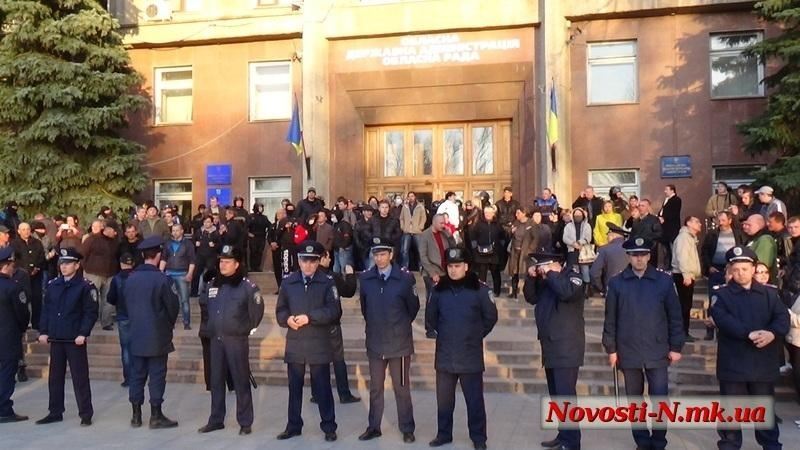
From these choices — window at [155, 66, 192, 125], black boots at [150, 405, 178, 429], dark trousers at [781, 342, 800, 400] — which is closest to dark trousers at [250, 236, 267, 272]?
window at [155, 66, 192, 125]

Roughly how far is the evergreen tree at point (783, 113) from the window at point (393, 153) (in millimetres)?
9419

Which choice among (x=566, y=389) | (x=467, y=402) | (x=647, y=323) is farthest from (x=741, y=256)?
(x=467, y=402)

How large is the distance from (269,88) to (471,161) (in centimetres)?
655

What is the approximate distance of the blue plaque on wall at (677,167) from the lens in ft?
65.5

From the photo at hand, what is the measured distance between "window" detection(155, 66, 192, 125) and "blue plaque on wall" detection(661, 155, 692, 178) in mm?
14055

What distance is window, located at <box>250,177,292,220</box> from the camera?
902 inches

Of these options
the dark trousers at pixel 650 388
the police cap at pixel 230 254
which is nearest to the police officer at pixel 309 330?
the police cap at pixel 230 254

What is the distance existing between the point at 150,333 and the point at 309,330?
1.98m

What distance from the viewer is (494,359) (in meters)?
11.5

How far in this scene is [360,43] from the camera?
22406 mm

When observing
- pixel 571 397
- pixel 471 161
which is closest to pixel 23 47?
pixel 471 161

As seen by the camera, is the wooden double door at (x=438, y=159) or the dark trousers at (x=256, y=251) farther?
the wooden double door at (x=438, y=159)

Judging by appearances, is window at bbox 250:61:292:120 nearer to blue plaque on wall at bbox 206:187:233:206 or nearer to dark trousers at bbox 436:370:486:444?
blue plaque on wall at bbox 206:187:233:206

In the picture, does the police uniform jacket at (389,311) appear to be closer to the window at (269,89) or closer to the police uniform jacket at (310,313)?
the police uniform jacket at (310,313)
